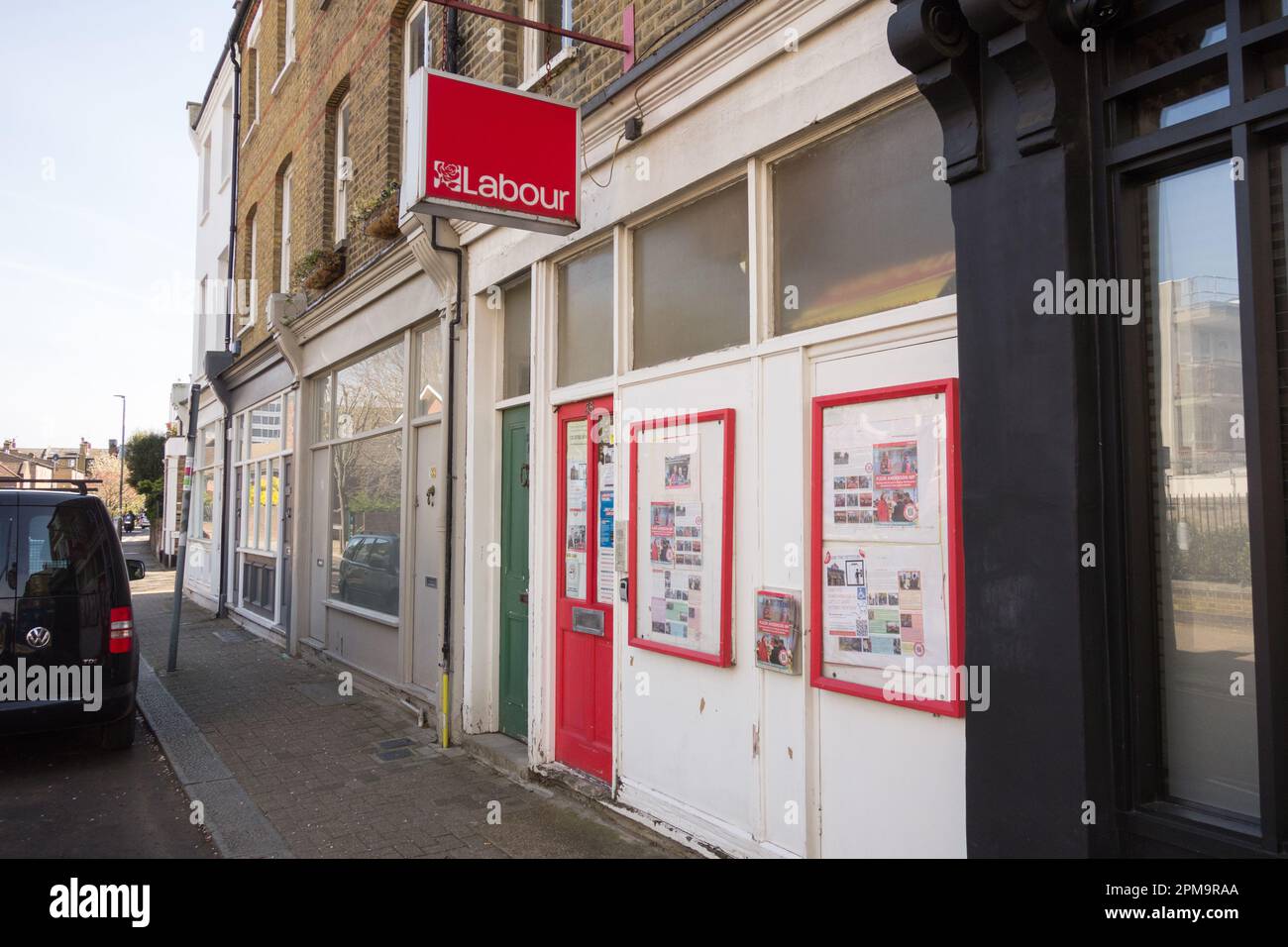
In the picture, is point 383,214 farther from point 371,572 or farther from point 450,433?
point 371,572

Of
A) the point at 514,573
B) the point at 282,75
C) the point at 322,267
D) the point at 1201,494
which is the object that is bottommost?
the point at 514,573

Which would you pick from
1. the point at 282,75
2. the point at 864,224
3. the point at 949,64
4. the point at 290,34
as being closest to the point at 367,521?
the point at 864,224

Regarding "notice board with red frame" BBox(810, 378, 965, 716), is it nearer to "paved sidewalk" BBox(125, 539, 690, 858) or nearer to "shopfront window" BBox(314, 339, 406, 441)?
"paved sidewalk" BBox(125, 539, 690, 858)

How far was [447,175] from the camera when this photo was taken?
5043 millimetres

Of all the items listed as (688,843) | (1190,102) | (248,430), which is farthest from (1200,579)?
(248,430)

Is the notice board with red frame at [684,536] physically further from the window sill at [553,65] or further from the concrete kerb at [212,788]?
the window sill at [553,65]

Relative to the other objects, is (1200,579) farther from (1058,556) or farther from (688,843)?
(688,843)

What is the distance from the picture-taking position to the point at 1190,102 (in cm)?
284

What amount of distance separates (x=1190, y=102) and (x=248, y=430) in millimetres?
14351

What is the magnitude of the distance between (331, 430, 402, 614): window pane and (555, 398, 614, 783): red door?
3315 millimetres

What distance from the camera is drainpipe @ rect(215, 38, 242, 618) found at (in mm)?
15625

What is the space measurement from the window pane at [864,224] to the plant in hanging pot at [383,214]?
5279 mm

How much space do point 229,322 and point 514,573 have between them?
41.1 feet

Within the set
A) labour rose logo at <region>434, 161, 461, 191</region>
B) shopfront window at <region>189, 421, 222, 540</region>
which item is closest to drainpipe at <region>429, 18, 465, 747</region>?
labour rose logo at <region>434, 161, 461, 191</region>
